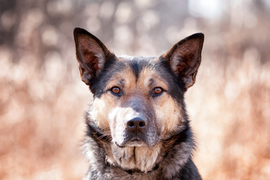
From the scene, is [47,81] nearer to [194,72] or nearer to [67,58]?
[67,58]

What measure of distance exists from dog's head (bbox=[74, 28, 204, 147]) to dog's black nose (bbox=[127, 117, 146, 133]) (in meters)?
0.08

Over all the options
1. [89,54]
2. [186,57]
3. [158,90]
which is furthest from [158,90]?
[89,54]

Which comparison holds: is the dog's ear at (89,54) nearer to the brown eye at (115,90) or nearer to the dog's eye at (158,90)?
the brown eye at (115,90)

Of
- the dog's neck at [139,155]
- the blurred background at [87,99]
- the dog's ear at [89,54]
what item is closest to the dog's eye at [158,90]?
the dog's neck at [139,155]

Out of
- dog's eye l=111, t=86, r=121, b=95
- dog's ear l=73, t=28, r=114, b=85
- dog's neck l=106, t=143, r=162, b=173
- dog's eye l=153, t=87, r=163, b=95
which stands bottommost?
dog's neck l=106, t=143, r=162, b=173

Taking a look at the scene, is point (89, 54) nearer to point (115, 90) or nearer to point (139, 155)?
point (115, 90)

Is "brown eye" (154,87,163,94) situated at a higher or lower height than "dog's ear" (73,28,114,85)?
lower

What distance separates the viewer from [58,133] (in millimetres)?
4734

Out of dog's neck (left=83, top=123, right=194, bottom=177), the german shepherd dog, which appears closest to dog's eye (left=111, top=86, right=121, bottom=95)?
the german shepherd dog

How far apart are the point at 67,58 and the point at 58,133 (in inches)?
74.5

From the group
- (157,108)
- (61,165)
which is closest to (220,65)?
(157,108)

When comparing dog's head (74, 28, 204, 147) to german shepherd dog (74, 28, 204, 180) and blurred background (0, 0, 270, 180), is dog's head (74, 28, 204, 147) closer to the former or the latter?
german shepherd dog (74, 28, 204, 180)

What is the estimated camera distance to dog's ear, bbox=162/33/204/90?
2686 millimetres

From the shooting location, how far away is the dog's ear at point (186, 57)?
8.81 feet
